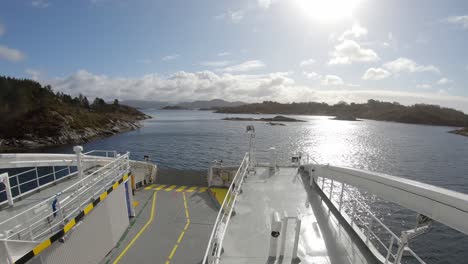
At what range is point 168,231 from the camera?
45.3 feet

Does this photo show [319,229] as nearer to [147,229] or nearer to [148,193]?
[147,229]

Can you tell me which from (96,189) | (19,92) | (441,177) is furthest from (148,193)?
(19,92)

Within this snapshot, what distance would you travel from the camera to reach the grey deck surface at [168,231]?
11.5 metres

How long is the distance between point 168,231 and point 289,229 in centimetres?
933

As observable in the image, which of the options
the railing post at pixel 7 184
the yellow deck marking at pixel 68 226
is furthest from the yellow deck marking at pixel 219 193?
the railing post at pixel 7 184

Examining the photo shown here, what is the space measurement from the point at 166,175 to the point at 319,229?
69.7 ft

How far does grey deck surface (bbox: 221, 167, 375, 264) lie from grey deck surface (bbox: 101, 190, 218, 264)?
4972mm

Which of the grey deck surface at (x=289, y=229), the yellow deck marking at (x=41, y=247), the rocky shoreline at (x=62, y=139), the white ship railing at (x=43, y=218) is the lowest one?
the rocky shoreline at (x=62, y=139)

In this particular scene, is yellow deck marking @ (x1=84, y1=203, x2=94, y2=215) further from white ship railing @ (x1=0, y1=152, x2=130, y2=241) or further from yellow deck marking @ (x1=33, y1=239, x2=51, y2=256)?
yellow deck marking @ (x1=33, y1=239, x2=51, y2=256)

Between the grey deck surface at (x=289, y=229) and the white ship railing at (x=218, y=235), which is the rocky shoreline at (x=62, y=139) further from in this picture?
the white ship railing at (x=218, y=235)

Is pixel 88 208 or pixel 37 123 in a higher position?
pixel 37 123

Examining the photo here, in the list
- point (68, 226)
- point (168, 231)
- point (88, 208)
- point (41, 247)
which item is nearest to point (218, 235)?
point (41, 247)

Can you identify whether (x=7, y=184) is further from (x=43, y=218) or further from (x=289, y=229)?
(x=289, y=229)

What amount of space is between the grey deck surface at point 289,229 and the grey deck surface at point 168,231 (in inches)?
196
